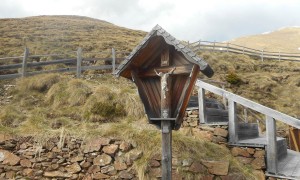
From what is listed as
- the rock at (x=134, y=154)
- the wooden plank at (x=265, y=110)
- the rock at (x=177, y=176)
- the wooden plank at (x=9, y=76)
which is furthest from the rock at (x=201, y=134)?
the wooden plank at (x=9, y=76)

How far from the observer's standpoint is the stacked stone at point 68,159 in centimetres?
570

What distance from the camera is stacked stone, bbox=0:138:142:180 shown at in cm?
570

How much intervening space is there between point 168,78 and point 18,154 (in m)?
4.14

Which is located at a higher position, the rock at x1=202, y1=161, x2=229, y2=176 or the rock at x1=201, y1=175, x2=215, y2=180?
the rock at x1=202, y1=161, x2=229, y2=176

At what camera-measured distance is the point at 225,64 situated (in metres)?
20.1

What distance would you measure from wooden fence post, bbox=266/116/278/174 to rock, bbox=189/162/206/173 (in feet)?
4.16

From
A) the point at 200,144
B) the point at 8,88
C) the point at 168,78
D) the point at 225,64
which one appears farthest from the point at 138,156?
the point at 225,64

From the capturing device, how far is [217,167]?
535cm

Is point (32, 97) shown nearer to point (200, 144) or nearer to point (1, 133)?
point (1, 133)

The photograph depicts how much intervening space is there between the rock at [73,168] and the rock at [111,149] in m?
0.65

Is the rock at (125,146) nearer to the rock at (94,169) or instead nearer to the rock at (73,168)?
the rock at (94,169)

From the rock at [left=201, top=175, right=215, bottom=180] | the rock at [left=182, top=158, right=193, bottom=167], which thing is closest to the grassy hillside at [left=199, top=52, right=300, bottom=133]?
the rock at [left=201, top=175, right=215, bottom=180]

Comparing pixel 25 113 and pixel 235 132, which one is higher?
pixel 25 113

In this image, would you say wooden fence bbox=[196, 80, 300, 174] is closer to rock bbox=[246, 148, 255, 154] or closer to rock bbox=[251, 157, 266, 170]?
rock bbox=[251, 157, 266, 170]
